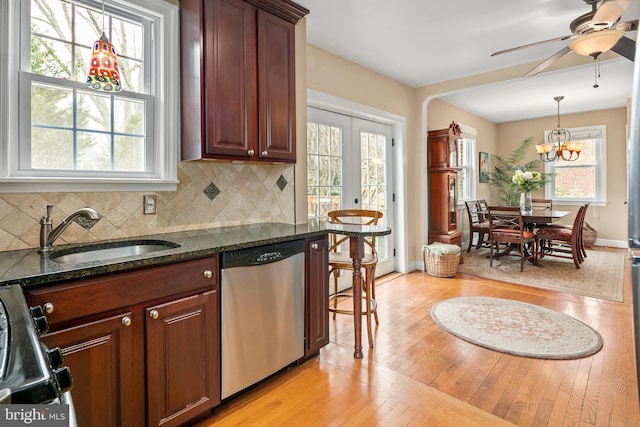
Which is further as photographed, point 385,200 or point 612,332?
point 385,200

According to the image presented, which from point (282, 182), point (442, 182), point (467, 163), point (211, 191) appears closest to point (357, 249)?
point (282, 182)

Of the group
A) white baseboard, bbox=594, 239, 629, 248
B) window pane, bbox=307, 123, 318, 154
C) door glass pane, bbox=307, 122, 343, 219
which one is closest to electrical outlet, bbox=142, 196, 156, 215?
door glass pane, bbox=307, 122, 343, 219

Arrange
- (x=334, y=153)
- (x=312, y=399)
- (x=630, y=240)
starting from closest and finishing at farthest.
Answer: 1. (x=630, y=240)
2. (x=312, y=399)
3. (x=334, y=153)

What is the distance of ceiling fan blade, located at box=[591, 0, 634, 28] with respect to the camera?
2045 millimetres

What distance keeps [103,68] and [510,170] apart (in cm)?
788

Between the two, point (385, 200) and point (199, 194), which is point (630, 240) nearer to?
point (199, 194)

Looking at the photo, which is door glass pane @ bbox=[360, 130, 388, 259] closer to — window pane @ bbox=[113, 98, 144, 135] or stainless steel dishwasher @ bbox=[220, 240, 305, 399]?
stainless steel dishwasher @ bbox=[220, 240, 305, 399]

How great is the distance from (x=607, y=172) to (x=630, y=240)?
776cm

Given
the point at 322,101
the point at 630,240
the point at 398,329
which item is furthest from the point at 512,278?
the point at 630,240

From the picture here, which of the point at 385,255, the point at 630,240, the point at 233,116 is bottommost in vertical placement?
the point at 385,255

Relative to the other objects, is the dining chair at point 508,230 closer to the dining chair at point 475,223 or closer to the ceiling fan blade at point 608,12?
the dining chair at point 475,223

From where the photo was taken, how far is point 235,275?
1846 mm

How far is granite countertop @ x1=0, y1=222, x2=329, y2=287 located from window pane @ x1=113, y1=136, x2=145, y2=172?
0.44 m

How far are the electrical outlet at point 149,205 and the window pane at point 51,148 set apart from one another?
1.31 ft
